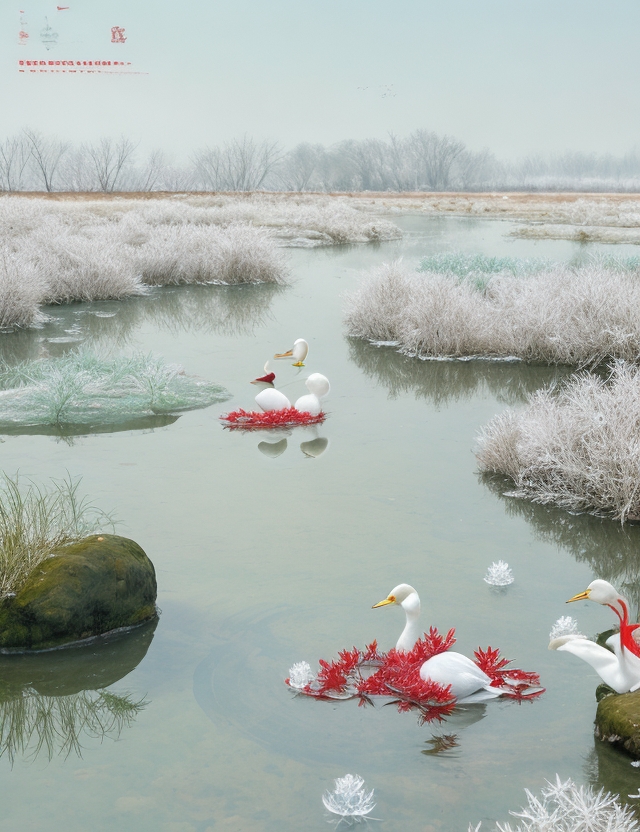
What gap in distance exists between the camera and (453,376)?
10.6 metres

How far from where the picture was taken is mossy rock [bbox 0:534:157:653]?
14.3 ft

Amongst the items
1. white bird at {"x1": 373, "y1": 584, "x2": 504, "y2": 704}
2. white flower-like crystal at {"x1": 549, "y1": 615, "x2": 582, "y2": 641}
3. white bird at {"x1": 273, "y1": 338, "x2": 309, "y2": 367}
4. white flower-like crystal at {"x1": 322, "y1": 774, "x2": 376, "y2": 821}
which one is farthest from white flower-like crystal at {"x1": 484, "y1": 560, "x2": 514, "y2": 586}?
white bird at {"x1": 273, "y1": 338, "x2": 309, "y2": 367}

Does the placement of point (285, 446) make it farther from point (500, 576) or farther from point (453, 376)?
point (453, 376)

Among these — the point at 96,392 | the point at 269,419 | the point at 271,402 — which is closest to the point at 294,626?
the point at 269,419

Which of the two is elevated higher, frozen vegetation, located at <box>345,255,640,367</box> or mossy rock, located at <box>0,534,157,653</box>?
frozen vegetation, located at <box>345,255,640,367</box>

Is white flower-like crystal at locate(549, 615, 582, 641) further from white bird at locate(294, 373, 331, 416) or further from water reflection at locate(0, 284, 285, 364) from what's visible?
water reflection at locate(0, 284, 285, 364)

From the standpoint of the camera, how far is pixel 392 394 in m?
9.75

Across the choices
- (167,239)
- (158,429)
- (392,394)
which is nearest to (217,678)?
(158,429)

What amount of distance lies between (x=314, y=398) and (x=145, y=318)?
22.4 ft

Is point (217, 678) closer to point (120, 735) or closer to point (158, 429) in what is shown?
point (120, 735)

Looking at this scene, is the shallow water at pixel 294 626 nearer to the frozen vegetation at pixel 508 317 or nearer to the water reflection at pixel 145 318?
the frozen vegetation at pixel 508 317

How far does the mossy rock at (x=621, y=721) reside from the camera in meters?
3.41

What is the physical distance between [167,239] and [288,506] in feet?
47.2

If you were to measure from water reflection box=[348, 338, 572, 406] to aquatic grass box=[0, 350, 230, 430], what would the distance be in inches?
85.8
